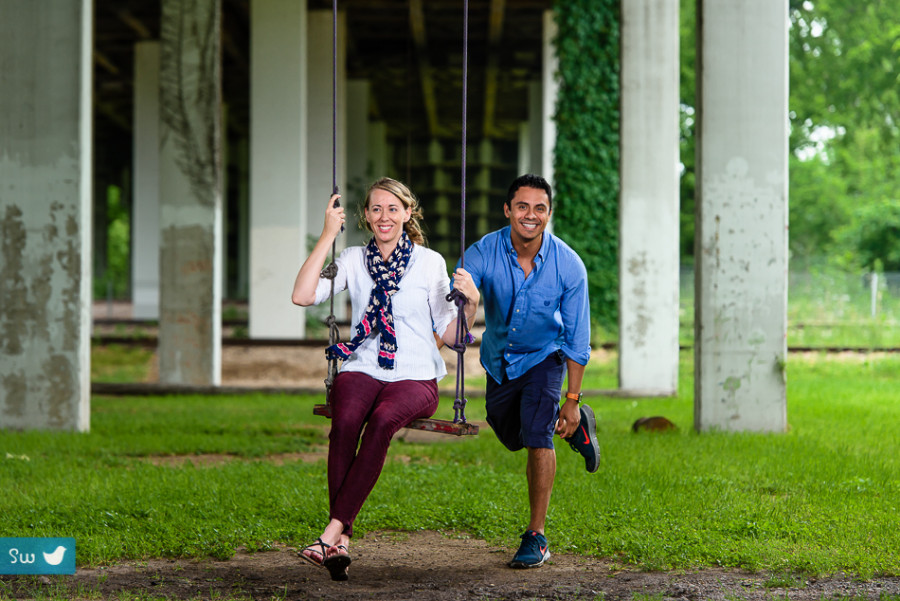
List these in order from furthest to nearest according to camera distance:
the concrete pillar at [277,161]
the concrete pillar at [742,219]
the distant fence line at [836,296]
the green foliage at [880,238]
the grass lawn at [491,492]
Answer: the green foliage at [880,238] → the distant fence line at [836,296] → the concrete pillar at [277,161] → the concrete pillar at [742,219] → the grass lawn at [491,492]

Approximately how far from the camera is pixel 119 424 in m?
11.2

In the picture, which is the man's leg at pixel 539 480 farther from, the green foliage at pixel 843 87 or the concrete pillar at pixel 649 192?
the green foliage at pixel 843 87

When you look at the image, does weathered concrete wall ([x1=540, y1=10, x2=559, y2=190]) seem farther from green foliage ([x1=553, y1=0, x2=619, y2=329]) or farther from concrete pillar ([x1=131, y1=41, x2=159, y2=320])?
concrete pillar ([x1=131, y1=41, x2=159, y2=320])

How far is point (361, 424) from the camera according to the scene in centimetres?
503

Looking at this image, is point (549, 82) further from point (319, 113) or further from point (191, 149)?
point (191, 149)

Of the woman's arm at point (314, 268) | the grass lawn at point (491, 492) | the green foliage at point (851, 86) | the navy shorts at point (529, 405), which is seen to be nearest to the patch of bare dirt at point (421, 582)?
the grass lawn at point (491, 492)

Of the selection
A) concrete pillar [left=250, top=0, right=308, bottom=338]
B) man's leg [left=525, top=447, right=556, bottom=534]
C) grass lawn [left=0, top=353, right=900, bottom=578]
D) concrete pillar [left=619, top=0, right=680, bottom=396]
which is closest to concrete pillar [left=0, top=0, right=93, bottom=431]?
grass lawn [left=0, top=353, right=900, bottom=578]

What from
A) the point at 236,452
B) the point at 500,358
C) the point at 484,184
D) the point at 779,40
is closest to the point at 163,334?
the point at 236,452

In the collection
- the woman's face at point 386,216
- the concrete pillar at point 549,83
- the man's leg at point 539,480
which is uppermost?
the concrete pillar at point 549,83

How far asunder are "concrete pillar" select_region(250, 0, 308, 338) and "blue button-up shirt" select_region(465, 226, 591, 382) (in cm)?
1453

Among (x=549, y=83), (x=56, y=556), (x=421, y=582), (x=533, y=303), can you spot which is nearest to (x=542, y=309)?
(x=533, y=303)

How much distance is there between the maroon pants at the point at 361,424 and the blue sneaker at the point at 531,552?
816 mm

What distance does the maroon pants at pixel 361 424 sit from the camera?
16.0 ft

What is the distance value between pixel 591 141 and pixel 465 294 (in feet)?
39.9
